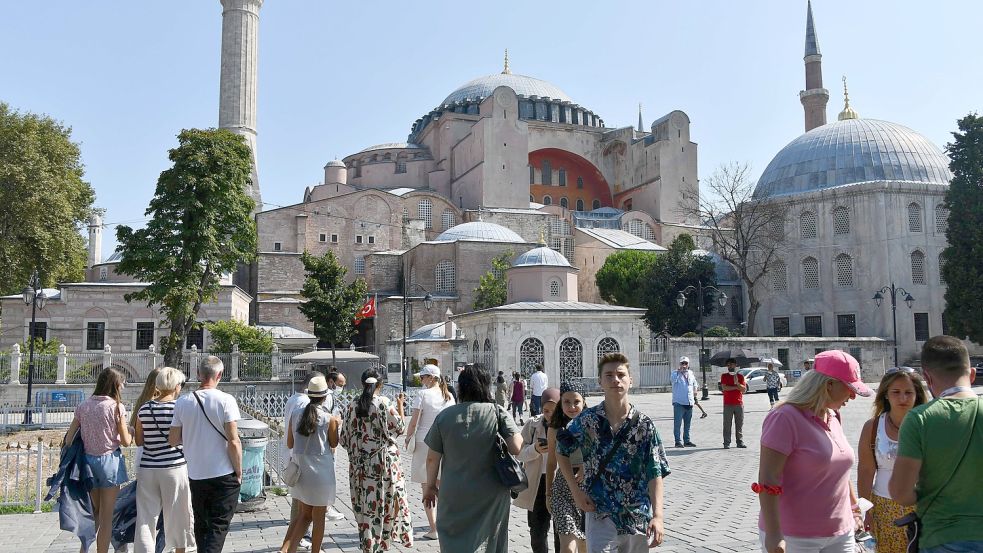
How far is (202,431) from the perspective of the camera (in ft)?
17.1

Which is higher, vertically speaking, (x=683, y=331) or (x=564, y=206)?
(x=564, y=206)

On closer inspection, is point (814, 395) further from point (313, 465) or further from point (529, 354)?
point (529, 354)

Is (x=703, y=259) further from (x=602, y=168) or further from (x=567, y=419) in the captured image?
(x=567, y=419)

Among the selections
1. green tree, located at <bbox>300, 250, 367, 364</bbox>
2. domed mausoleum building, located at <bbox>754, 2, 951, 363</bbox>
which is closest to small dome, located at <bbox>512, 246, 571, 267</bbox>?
green tree, located at <bbox>300, 250, 367, 364</bbox>

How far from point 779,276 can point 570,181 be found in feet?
58.9

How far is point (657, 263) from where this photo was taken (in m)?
39.3

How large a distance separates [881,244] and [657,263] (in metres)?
10.2

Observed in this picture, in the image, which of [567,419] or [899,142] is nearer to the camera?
[567,419]

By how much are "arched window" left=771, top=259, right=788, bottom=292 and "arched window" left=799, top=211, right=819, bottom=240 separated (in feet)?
5.73

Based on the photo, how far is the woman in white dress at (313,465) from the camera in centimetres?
582

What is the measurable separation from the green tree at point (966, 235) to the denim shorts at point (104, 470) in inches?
1304

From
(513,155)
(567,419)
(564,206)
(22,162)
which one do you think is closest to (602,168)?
(564,206)

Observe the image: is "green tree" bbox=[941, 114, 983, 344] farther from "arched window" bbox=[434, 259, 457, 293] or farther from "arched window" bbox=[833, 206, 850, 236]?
"arched window" bbox=[434, 259, 457, 293]

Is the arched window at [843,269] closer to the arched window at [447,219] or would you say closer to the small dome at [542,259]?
the small dome at [542,259]
